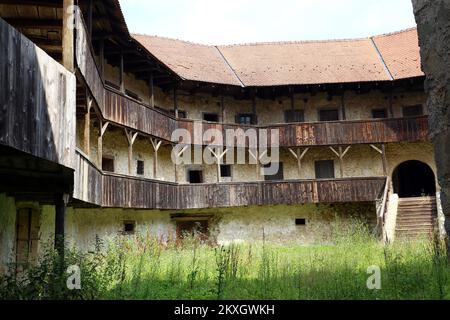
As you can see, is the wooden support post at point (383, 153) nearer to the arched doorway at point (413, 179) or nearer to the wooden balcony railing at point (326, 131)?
the wooden balcony railing at point (326, 131)

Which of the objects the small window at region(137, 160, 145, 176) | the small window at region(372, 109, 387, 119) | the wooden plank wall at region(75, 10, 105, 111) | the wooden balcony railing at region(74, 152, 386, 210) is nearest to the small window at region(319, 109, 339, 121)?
the small window at region(372, 109, 387, 119)

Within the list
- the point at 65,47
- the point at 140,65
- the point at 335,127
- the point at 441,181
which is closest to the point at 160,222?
the point at 140,65

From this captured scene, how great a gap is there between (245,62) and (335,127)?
6.57 metres

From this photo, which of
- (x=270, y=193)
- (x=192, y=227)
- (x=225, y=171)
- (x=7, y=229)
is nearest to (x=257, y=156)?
(x=225, y=171)

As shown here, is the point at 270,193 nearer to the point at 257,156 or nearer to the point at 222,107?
the point at 257,156

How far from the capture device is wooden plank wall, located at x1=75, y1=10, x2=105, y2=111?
10.6 metres

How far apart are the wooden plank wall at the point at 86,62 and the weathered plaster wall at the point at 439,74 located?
738cm

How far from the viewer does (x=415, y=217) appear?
2086 centimetres

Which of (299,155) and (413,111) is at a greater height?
(413,111)

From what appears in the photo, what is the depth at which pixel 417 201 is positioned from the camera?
72.5 feet

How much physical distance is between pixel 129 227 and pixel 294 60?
13.5 metres

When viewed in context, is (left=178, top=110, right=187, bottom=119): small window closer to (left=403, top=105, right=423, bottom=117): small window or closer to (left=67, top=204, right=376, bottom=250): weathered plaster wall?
(left=67, top=204, right=376, bottom=250): weathered plaster wall

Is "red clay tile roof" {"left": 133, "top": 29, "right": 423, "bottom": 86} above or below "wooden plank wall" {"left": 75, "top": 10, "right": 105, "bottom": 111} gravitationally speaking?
above

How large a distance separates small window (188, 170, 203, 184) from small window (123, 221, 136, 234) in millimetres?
5035
